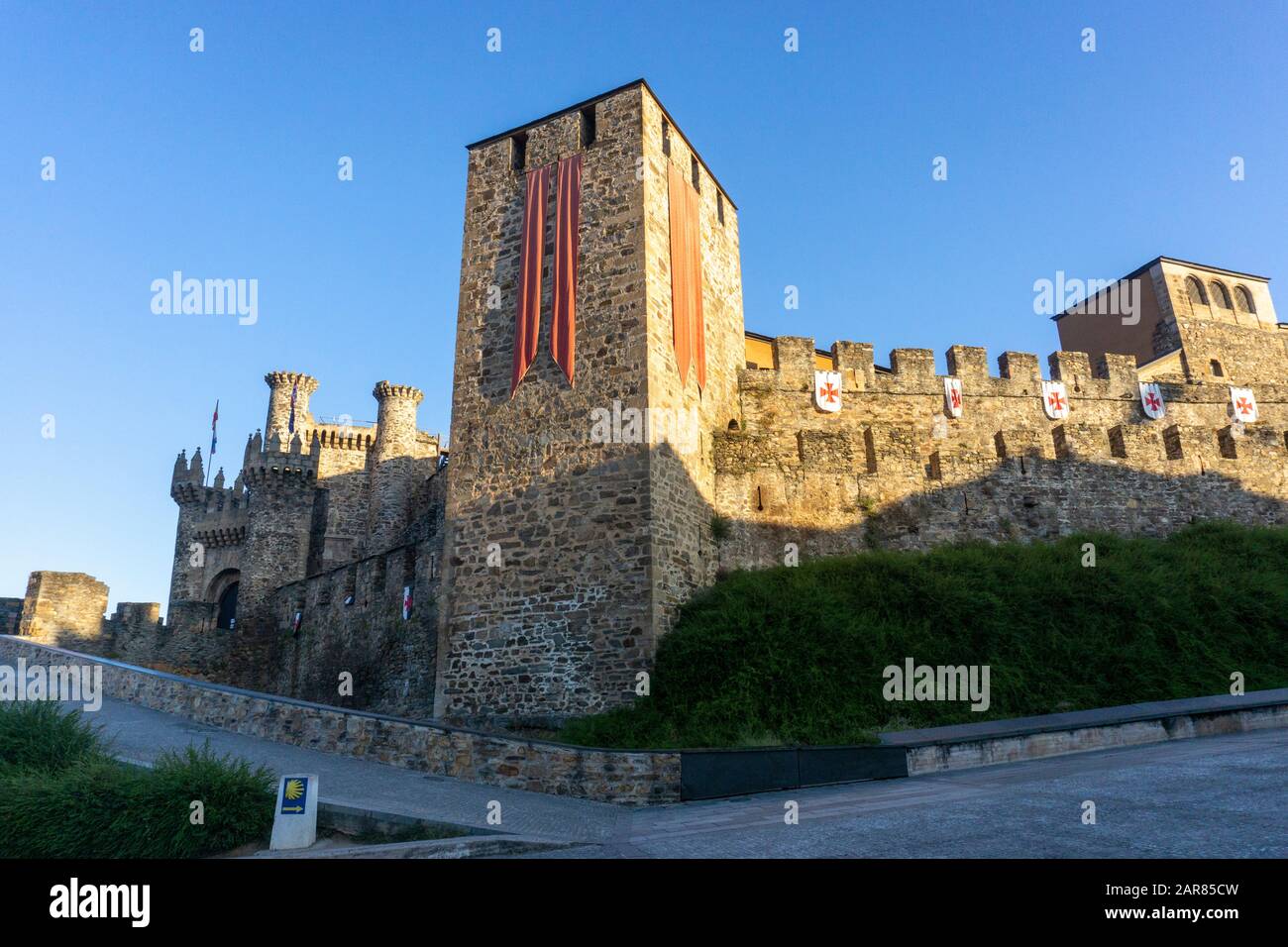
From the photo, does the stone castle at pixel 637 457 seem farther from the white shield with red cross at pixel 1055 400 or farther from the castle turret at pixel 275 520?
the castle turret at pixel 275 520

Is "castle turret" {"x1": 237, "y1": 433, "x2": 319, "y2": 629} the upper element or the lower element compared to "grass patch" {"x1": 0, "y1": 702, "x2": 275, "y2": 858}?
upper

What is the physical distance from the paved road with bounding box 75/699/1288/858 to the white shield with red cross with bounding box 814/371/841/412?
10.3 m

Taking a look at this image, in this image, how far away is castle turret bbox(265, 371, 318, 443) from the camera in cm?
3778

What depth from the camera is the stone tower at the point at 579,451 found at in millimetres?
13008

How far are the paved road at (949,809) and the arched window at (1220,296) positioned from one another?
26213 mm

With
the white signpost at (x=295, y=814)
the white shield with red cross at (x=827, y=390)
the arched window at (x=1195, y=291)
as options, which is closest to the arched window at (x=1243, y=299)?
the arched window at (x=1195, y=291)

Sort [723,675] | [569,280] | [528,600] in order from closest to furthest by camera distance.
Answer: [723,675] < [528,600] < [569,280]

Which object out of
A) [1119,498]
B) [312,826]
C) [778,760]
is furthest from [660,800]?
[1119,498]

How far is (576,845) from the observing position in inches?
254

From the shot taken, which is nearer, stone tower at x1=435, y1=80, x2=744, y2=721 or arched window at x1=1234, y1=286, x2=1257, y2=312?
stone tower at x1=435, y1=80, x2=744, y2=721

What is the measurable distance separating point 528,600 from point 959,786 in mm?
7518

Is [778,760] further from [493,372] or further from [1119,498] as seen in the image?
[1119,498]

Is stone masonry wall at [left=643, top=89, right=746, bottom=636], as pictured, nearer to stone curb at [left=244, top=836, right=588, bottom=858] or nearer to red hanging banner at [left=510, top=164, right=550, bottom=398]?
red hanging banner at [left=510, top=164, right=550, bottom=398]

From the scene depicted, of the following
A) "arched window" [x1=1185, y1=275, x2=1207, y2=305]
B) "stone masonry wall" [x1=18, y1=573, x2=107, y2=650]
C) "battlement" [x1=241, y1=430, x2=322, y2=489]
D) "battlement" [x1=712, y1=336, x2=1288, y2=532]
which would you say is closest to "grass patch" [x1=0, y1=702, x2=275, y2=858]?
"battlement" [x1=712, y1=336, x2=1288, y2=532]
